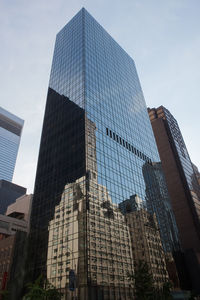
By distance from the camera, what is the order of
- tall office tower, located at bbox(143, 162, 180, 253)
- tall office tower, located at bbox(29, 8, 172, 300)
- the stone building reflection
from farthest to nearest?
1. tall office tower, located at bbox(143, 162, 180, 253)
2. tall office tower, located at bbox(29, 8, 172, 300)
3. the stone building reflection

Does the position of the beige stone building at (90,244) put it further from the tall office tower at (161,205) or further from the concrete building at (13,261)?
the tall office tower at (161,205)

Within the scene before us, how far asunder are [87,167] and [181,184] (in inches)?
3020

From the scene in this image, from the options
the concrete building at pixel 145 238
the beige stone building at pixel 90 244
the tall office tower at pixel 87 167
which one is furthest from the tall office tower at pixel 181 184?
the beige stone building at pixel 90 244

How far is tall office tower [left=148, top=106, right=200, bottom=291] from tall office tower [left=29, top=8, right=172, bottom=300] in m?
31.3

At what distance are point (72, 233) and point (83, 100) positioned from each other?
128 ft

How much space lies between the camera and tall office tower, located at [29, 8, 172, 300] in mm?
49844

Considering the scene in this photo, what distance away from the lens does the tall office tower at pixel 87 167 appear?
4984 centimetres

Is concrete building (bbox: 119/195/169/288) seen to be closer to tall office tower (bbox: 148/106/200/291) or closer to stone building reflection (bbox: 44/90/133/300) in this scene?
stone building reflection (bbox: 44/90/133/300)

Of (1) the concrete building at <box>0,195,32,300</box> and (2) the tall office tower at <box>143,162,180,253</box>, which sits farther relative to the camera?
(2) the tall office tower at <box>143,162,180,253</box>

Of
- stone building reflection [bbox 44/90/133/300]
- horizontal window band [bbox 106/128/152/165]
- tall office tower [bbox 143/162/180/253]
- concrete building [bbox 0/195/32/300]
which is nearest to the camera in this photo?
stone building reflection [bbox 44/90/133/300]

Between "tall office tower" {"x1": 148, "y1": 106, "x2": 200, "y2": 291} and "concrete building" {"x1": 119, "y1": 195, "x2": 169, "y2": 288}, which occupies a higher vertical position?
"tall office tower" {"x1": 148, "y1": 106, "x2": 200, "y2": 291}

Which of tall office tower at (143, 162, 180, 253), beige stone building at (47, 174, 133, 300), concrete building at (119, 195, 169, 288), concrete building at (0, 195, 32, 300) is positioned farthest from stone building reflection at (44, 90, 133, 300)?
tall office tower at (143, 162, 180, 253)

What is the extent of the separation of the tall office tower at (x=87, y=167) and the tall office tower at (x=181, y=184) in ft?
103

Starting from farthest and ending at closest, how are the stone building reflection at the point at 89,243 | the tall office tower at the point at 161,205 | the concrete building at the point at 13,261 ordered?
the tall office tower at the point at 161,205 < the concrete building at the point at 13,261 < the stone building reflection at the point at 89,243
